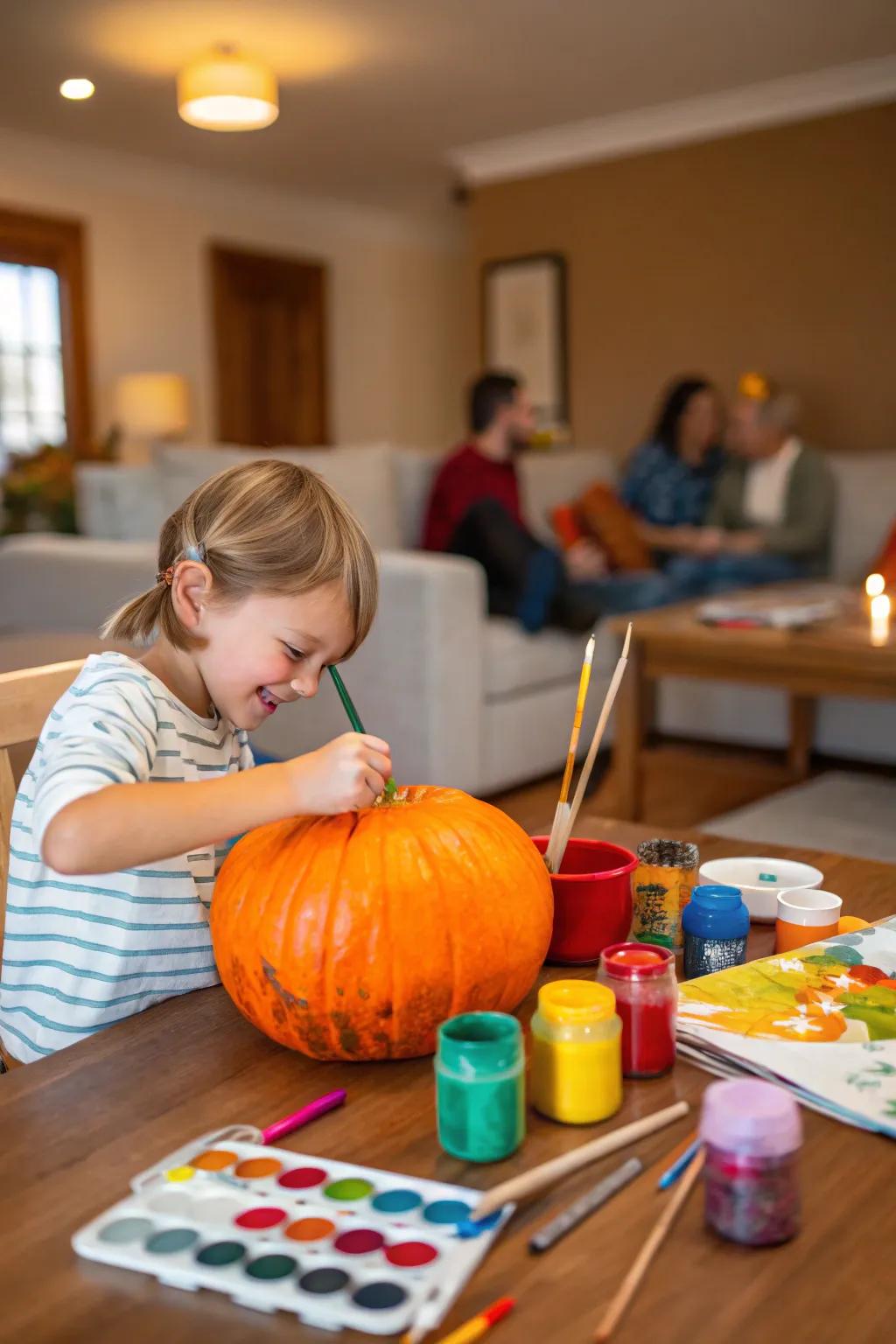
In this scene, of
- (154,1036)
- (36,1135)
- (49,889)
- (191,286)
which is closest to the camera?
(36,1135)

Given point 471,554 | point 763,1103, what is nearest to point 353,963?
point 763,1103

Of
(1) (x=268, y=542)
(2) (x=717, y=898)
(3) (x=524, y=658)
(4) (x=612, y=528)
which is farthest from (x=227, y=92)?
(2) (x=717, y=898)

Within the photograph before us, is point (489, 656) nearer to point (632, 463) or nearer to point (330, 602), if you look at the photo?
point (632, 463)

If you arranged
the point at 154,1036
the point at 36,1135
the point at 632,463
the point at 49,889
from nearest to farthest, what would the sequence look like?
the point at 36,1135, the point at 154,1036, the point at 49,889, the point at 632,463

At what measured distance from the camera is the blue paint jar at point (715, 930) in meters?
0.91

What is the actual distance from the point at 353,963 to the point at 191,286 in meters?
6.57

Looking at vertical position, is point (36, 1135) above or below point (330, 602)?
below

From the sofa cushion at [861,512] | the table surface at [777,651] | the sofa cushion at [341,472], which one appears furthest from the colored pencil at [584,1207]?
the sofa cushion at [861,512]

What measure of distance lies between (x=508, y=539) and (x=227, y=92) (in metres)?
1.87

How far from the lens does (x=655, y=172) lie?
564 centimetres

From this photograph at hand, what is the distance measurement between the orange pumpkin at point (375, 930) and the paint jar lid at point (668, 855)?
231 mm

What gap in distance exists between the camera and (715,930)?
0.91 m

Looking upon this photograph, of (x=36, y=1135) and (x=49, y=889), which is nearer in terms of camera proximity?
(x=36, y=1135)

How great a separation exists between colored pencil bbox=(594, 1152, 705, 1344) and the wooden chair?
0.70 metres
